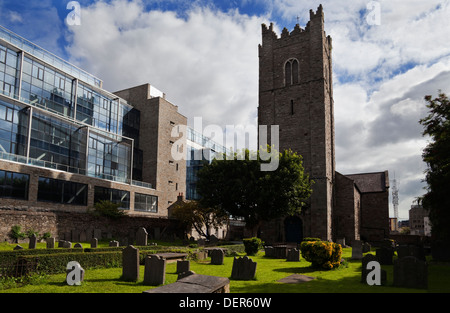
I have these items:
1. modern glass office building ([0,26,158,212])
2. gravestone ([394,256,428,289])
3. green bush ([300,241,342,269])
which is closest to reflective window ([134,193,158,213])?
modern glass office building ([0,26,158,212])

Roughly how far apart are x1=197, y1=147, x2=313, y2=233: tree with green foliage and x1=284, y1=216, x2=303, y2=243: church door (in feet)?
16.0

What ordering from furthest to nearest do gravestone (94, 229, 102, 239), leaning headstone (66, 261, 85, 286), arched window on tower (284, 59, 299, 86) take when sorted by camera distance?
arched window on tower (284, 59, 299, 86) → gravestone (94, 229, 102, 239) → leaning headstone (66, 261, 85, 286)

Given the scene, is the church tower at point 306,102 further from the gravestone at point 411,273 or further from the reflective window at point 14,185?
the reflective window at point 14,185

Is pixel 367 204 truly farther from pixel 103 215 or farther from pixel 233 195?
pixel 103 215

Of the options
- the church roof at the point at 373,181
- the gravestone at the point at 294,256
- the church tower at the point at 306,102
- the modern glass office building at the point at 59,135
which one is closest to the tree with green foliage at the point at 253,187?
the church tower at the point at 306,102

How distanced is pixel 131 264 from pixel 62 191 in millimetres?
28307

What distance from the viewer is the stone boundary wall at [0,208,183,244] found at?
2609 centimetres

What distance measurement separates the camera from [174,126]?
5956 cm

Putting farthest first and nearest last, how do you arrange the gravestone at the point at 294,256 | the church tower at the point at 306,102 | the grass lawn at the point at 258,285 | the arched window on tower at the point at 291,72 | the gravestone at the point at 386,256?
the arched window on tower at the point at 291,72
the church tower at the point at 306,102
the gravestone at the point at 294,256
the gravestone at the point at 386,256
the grass lawn at the point at 258,285

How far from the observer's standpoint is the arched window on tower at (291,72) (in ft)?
136

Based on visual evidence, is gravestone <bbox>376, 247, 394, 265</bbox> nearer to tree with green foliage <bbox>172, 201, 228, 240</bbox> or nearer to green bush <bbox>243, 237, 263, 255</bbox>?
green bush <bbox>243, 237, 263, 255</bbox>

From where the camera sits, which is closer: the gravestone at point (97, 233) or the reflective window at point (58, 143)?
the gravestone at point (97, 233)
